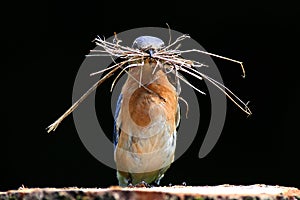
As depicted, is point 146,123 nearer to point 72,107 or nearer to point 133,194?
point 72,107

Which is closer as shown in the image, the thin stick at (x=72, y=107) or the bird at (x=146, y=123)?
the thin stick at (x=72, y=107)

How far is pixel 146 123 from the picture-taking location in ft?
13.7

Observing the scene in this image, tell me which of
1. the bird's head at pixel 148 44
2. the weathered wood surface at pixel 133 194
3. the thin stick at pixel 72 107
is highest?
the bird's head at pixel 148 44

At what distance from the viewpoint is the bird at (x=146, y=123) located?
4.14 m

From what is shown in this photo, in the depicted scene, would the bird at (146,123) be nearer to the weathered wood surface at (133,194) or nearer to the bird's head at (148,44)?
the bird's head at (148,44)

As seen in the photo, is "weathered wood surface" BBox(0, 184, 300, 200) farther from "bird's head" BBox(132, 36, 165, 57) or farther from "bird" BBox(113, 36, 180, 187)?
"bird" BBox(113, 36, 180, 187)

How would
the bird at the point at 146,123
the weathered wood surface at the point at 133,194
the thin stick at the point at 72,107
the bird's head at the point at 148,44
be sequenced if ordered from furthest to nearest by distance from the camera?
1. the bird at the point at 146,123
2. the bird's head at the point at 148,44
3. the thin stick at the point at 72,107
4. the weathered wood surface at the point at 133,194

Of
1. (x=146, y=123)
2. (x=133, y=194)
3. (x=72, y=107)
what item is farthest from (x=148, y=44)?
(x=133, y=194)

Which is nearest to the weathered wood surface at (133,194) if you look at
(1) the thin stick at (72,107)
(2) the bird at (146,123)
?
(1) the thin stick at (72,107)

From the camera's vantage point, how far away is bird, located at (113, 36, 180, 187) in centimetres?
414

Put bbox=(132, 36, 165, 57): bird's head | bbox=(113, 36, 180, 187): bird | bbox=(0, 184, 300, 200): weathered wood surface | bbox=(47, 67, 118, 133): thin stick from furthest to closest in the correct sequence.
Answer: bbox=(113, 36, 180, 187): bird
bbox=(132, 36, 165, 57): bird's head
bbox=(47, 67, 118, 133): thin stick
bbox=(0, 184, 300, 200): weathered wood surface

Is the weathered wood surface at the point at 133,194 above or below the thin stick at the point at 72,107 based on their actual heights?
below

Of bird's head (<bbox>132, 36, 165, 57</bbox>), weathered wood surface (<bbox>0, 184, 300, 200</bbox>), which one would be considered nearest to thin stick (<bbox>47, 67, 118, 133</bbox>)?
bird's head (<bbox>132, 36, 165, 57</bbox>)

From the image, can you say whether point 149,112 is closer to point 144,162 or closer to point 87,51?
point 144,162
